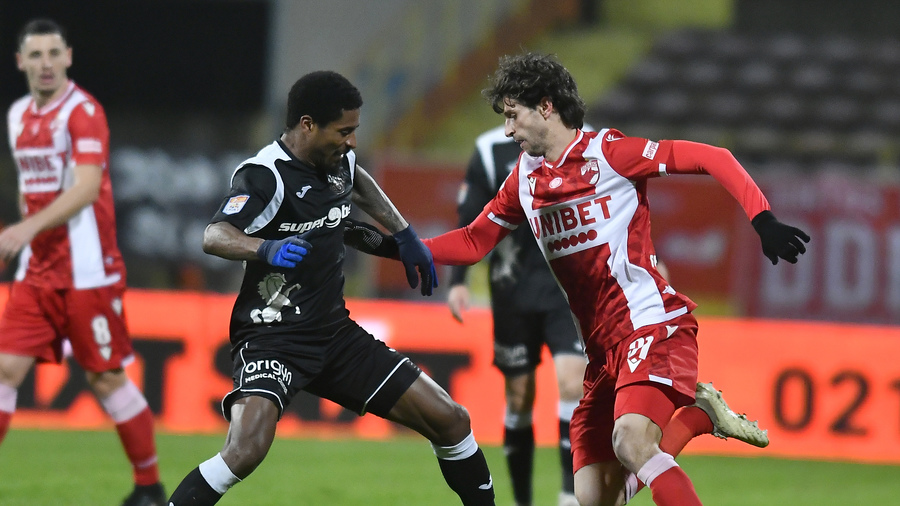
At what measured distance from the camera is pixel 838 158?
1605cm

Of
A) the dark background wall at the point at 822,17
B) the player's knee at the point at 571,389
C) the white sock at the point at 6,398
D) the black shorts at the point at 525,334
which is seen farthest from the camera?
the dark background wall at the point at 822,17

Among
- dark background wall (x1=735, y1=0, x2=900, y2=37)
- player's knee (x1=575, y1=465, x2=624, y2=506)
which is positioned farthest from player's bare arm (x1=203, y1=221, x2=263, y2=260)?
dark background wall (x1=735, y1=0, x2=900, y2=37)

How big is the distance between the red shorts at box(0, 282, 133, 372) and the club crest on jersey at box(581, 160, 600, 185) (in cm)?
265

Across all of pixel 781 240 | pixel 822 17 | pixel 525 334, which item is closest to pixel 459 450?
pixel 525 334

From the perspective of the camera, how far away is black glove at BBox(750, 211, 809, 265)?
155 inches

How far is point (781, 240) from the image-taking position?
3.97m

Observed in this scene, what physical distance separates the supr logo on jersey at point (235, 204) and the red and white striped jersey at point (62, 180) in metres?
1.70

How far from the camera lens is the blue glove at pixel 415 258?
15.6 feet

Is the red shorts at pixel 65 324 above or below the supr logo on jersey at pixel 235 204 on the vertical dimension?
below

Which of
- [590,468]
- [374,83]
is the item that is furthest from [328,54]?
[590,468]

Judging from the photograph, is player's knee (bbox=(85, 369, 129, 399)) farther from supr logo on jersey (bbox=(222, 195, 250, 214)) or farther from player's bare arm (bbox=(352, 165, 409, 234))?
supr logo on jersey (bbox=(222, 195, 250, 214))

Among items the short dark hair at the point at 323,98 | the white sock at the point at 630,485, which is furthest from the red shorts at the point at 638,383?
the short dark hair at the point at 323,98

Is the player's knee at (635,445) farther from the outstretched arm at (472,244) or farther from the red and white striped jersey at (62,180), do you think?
the red and white striped jersey at (62,180)

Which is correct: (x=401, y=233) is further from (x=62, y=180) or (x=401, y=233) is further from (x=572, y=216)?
(x=62, y=180)
